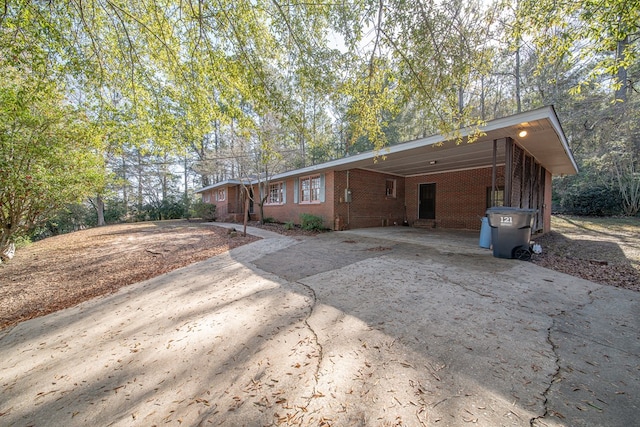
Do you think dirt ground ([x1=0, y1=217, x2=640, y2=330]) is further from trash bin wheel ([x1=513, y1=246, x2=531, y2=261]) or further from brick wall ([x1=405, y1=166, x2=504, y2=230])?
brick wall ([x1=405, y1=166, x2=504, y2=230])

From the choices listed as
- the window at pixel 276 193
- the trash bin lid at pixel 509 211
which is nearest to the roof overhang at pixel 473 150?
the trash bin lid at pixel 509 211

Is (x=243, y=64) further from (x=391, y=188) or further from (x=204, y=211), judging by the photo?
A: (x=204, y=211)

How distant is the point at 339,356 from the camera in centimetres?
207

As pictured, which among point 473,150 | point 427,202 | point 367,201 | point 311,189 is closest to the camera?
point 473,150

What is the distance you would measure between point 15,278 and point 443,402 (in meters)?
8.25

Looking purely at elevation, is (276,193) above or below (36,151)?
below

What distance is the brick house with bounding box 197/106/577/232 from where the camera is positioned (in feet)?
20.4

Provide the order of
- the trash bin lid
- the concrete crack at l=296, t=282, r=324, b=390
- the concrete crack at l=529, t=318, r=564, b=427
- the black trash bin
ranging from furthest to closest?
the black trash bin
the trash bin lid
the concrete crack at l=296, t=282, r=324, b=390
the concrete crack at l=529, t=318, r=564, b=427

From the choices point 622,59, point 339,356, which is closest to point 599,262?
point 622,59

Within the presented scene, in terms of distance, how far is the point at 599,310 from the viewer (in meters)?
2.84

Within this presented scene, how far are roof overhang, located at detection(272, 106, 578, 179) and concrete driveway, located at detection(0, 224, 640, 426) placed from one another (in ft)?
9.80

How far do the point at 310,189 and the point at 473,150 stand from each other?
6.85 meters

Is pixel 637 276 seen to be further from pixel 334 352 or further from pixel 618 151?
pixel 618 151

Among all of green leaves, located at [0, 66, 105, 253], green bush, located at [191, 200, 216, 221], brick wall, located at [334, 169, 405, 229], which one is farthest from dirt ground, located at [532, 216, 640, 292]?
green bush, located at [191, 200, 216, 221]
